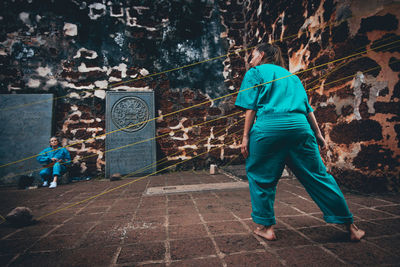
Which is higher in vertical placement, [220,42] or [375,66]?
[220,42]

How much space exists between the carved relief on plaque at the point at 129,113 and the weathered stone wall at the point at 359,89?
3.36 metres

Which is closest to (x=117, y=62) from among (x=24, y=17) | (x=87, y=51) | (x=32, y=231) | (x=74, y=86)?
(x=87, y=51)

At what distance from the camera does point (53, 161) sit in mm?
3727

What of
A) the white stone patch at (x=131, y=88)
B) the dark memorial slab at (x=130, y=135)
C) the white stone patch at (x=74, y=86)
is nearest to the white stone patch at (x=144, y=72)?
the white stone patch at (x=131, y=88)

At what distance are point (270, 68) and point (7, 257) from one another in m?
2.17

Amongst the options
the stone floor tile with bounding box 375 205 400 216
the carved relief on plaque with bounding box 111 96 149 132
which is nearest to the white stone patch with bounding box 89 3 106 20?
the carved relief on plaque with bounding box 111 96 149 132

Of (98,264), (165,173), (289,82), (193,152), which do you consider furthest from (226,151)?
(98,264)

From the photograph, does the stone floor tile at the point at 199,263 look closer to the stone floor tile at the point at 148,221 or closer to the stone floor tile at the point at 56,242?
the stone floor tile at the point at 148,221

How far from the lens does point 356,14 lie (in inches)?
91.8

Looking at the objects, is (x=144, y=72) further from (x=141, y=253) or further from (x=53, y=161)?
(x=141, y=253)

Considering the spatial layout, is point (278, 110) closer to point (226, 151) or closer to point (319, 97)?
point (319, 97)

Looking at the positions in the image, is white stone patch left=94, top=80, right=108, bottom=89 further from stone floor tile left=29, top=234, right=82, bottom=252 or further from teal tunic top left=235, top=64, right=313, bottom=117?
teal tunic top left=235, top=64, right=313, bottom=117

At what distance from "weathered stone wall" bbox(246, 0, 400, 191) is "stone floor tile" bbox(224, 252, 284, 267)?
196cm

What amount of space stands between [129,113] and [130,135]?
1.61ft
